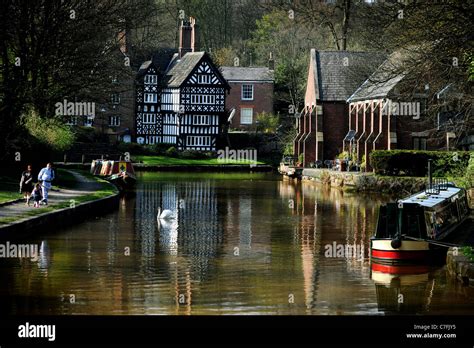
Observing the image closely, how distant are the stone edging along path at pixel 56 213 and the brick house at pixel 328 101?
1262 inches

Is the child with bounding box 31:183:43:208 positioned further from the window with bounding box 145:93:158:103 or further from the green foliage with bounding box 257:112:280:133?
the window with bounding box 145:93:158:103

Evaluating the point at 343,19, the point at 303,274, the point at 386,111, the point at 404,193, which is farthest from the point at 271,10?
the point at 303,274

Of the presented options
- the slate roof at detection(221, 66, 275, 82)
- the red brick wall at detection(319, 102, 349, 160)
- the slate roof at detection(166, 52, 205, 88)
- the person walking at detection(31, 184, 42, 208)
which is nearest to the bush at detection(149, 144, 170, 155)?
the slate roof at detection(166, 52, 205, 88)

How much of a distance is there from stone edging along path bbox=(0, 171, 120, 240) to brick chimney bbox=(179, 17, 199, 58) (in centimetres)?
5402

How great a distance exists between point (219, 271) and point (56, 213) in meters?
9.78

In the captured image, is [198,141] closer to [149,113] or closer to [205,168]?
[149,113]

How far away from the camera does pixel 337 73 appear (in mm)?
74438

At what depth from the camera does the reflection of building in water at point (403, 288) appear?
19.8m

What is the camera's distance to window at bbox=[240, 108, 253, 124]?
334 feet

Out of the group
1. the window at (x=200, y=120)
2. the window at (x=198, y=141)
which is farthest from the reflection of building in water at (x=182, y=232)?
the window at (x=200, y=120)

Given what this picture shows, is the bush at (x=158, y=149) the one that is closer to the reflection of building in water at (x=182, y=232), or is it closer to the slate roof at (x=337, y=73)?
the slate roof at (x=337, y=73)

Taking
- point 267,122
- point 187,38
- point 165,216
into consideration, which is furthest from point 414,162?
point 187,38

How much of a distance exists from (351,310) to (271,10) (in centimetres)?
8410

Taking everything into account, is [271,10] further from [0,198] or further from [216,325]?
[216,325]
